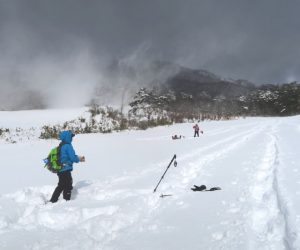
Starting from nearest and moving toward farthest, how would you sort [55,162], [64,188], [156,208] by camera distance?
[156,208] → [64,188] → [55,162]

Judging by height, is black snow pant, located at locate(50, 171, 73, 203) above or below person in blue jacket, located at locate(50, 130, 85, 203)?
below

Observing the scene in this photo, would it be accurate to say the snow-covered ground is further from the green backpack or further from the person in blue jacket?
the green backpack

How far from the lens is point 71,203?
21.4ft

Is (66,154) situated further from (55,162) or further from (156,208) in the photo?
(156,208)

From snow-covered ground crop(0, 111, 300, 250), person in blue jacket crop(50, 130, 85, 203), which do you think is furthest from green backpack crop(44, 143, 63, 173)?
snow-covered ground crop(0, 111, 300, 250)

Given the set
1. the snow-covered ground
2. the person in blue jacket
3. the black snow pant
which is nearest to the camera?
the snow-covered ground

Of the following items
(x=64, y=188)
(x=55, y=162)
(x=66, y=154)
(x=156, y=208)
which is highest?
(x=66, y=154)

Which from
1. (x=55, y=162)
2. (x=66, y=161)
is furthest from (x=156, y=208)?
(x=55, y=162)

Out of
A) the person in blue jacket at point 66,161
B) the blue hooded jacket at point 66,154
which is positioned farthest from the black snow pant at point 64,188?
the blue hooded jacket at point 66,154

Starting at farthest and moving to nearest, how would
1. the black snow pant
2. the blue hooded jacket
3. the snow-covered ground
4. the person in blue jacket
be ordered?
the blue hooded jacket < the person in blue jacket < the black snow pant < the snow-covered ground

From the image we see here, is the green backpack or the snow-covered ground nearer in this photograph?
the snow-covered ground

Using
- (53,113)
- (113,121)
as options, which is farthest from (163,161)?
(53,113)

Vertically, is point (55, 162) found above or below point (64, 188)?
above

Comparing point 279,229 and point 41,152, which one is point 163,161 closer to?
point 41,152
